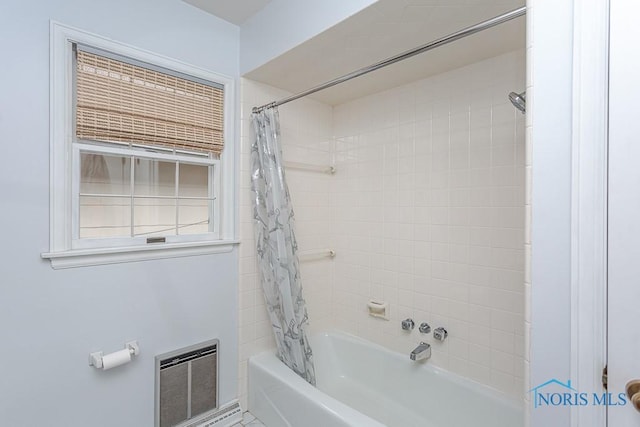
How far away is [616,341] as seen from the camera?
85cm

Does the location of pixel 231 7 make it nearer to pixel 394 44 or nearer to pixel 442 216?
pixel 394 44

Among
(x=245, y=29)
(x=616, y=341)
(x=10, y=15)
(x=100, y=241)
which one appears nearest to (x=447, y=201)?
(x=616, y=341)

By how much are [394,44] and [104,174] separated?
170 centimetres

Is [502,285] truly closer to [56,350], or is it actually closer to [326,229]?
[326,229]

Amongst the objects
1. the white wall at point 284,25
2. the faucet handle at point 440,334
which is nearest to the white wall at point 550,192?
the white wall at point 284,25

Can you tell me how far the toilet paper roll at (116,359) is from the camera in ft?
4.88

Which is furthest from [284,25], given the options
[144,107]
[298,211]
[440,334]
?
[440,334]

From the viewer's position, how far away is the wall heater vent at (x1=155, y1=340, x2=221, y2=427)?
1.74m

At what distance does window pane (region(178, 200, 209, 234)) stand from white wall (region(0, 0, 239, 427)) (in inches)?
8.3

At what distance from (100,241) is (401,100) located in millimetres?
2049

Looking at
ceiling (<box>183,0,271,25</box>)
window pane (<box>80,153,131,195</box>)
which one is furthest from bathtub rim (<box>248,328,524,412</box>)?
ceiling (<box>183,0,271,25</box>)

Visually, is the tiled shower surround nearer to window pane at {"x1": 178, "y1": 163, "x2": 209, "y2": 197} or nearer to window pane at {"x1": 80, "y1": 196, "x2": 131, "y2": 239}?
window pane at {"x1": 178, "y1": 163, "x2": 209, "y2": 197}

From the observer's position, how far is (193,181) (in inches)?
78.0

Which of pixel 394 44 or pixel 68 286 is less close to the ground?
pixel 394 44
